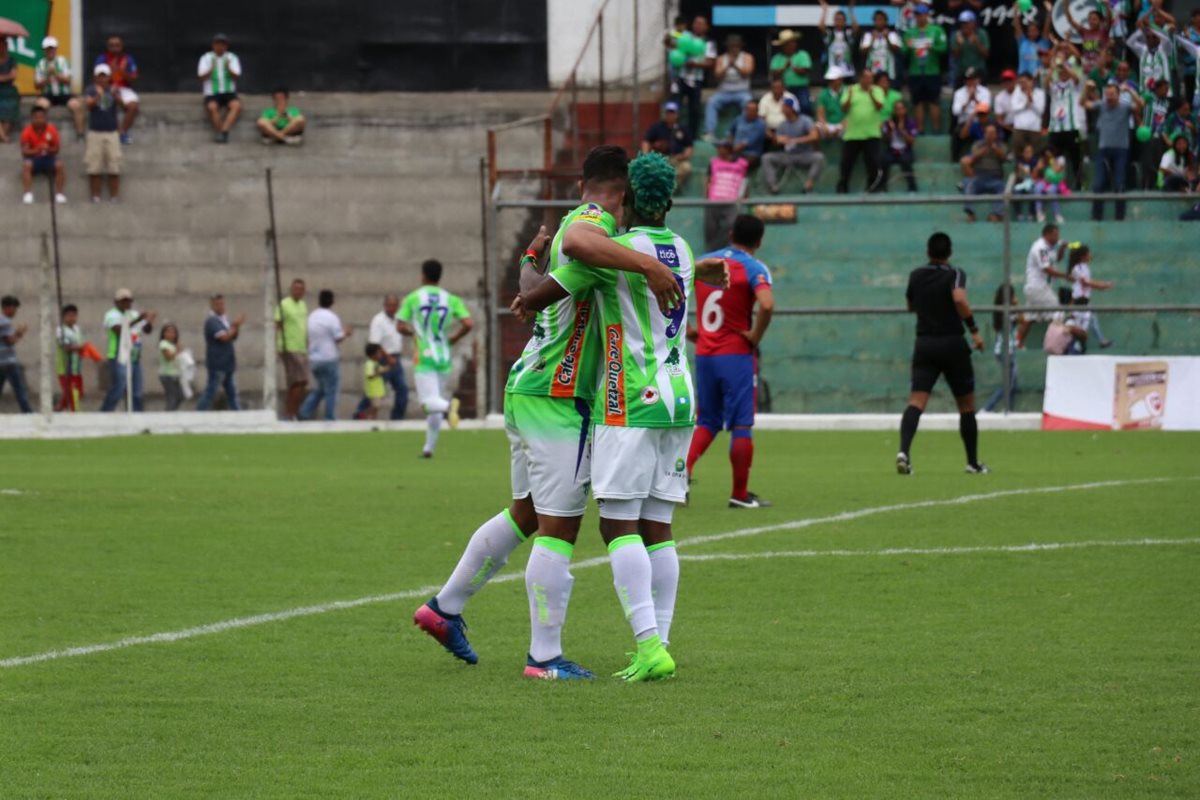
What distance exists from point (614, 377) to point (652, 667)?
42.2 inches

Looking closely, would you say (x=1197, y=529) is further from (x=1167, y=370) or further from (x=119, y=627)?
(x=1167, y=370)

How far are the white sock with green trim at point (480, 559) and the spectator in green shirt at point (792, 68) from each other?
23721 millimetres

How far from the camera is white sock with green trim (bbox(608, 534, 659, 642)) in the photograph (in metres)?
7.27

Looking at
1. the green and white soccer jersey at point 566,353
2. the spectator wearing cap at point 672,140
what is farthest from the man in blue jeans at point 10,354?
the green and white soccer jersey at point 566,353

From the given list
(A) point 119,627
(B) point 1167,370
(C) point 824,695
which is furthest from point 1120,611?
(B) point 1167,370

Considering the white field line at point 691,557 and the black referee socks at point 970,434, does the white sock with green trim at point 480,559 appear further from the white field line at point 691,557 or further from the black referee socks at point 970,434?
the black referee socks at point 970,434

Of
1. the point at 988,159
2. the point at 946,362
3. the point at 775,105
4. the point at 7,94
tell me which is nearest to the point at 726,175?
the point at 775,105

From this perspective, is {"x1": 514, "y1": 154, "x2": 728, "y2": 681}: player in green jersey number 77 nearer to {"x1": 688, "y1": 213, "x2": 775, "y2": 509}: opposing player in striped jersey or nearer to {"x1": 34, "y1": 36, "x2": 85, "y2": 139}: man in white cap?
{"x1": 688, "y1": 213, "x2": 775, "y2": 509}: opposing player in striped jersey

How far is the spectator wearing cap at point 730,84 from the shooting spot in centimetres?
3105

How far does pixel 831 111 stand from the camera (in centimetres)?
2994

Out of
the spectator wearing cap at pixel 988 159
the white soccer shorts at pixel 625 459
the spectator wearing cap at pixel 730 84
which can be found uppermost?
the spectator wearing cap at pixel 730 84

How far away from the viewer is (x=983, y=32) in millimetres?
32094

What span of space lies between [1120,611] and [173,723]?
14.8 feet

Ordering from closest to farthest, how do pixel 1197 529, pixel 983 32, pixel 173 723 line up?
pixel 173 723 < pixel 1197 529 < pixel 983 32
